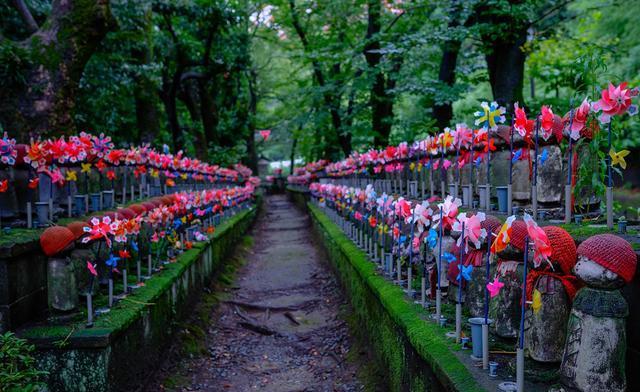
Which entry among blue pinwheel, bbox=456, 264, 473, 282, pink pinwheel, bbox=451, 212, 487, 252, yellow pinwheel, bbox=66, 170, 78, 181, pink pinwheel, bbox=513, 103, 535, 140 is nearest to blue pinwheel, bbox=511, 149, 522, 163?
pink pinwheel, bbox=513, 103, 535, 140

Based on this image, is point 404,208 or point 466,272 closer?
point 466,272

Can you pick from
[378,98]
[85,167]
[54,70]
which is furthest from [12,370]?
[378,98]

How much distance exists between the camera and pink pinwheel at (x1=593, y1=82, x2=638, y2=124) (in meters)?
2.34

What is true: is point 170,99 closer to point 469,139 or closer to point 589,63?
point 469,139

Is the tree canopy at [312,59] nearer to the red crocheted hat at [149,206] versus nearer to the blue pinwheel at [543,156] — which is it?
the blue pinwheel at [543,156]

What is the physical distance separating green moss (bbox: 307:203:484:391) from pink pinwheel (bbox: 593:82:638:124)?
4.71 feet

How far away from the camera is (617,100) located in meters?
2.38

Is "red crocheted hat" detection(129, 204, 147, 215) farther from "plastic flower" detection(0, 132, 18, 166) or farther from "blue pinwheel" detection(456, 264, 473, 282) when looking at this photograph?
"blue pinwheel" detection(456, 264, 473, 282)

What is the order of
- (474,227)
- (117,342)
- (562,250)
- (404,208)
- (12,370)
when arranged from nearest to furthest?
(562,250)
(12,370)
(474,227)
(117,342)
(404,208)

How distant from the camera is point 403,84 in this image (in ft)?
34.2

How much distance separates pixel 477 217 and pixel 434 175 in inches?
105

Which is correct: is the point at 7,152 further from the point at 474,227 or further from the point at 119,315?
the point at 474,227

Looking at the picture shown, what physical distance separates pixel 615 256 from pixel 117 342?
3.08 metres

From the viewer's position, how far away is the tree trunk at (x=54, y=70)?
6926mm
